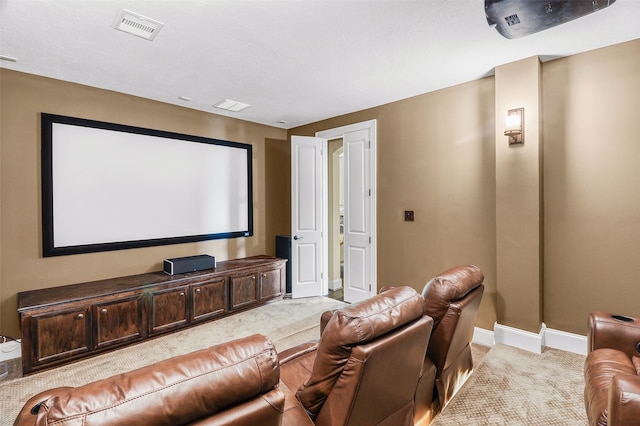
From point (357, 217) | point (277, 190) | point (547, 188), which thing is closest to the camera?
point (547, 188)

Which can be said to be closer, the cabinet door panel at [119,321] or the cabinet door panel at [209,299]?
the cabinet door panel at [119,321]

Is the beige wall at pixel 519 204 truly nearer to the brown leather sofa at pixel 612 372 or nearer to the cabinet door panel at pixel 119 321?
the brown leather sofa at pixel 612 372

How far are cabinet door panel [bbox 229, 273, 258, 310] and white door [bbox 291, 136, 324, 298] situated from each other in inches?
27.6

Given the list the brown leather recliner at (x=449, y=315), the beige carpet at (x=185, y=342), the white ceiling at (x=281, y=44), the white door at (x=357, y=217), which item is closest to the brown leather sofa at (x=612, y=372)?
the brown leather recliner at (x=449, y=315)

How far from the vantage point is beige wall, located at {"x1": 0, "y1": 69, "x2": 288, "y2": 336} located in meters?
3.02

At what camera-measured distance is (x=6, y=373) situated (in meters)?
2.74

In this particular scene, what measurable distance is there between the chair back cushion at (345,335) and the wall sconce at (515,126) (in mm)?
2331

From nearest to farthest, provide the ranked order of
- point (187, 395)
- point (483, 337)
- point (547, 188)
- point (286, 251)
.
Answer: point (187, 395), point (547, 188), point (483, 337), point (286, 251)

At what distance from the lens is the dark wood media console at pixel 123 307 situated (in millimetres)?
2752

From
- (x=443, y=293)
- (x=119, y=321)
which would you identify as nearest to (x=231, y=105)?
(x=119, y=321)

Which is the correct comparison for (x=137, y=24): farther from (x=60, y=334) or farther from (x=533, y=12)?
(x=60, y=334)

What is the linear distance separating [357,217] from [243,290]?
69.7 inches

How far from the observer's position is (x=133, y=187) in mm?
3752

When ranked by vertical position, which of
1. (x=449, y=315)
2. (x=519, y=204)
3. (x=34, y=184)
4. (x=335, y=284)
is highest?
(x=34, y=184)
